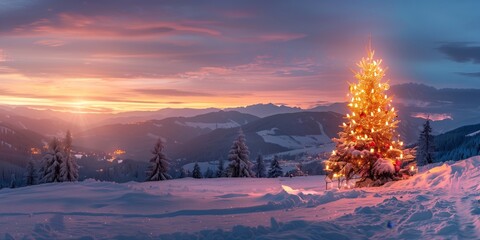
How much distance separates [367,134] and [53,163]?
34.3 m

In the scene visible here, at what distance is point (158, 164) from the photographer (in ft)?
154

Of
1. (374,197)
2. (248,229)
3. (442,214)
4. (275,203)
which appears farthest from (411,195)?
(248,229)

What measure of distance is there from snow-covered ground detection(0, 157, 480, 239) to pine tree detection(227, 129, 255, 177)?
1194 inches

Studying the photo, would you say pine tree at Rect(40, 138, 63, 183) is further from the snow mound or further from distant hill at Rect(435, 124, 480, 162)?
distant hill at Rect(435, 124, 480, 162)

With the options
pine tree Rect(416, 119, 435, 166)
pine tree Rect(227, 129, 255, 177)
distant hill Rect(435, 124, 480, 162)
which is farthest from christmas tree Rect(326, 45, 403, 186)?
distant hill Rect(435, 124, 480, 162)

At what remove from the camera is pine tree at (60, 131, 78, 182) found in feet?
144

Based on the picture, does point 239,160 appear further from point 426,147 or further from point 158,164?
point 426,147

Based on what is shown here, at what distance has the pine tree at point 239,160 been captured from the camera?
46938mm

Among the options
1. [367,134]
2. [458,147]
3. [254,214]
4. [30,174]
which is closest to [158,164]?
[30,174]

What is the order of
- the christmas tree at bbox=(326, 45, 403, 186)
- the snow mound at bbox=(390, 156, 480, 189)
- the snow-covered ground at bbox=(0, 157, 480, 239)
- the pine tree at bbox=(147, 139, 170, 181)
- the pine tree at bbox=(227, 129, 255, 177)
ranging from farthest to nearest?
the pine tree at bbox=(227, 129, 255, 177) < the pine tree at bbox=(147, 139, 170, 181) < the christmas tree at bbox=(326, 45, 403, 186) < the snow mound at bbox=(390, 156, 480, 189) < the snow-covered ground at bbox=(0, 157, 480, 239)

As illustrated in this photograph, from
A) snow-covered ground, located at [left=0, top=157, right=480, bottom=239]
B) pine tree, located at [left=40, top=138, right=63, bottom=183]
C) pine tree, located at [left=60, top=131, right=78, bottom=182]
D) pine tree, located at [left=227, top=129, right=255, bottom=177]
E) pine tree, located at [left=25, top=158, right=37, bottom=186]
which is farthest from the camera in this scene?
pine tree, located at [left=25, top=158, right=37, bottom=186]

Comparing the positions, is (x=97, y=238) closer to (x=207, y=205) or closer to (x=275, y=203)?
(x=207, y=205)

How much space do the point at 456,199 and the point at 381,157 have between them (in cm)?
848

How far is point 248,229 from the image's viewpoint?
385 inches
